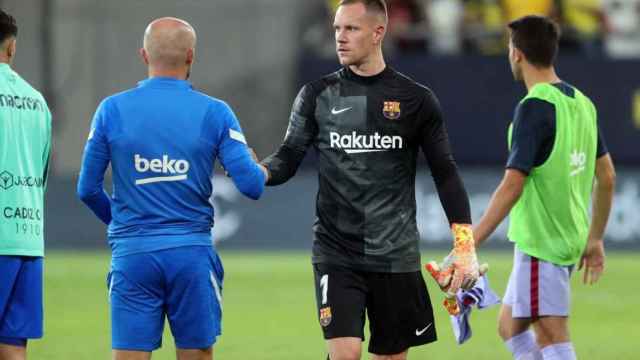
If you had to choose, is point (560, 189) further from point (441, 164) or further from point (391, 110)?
point (391, 110)

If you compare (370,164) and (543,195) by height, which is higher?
(370,164)

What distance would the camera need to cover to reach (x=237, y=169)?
23.6ft

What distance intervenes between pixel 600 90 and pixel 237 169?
52.2ft

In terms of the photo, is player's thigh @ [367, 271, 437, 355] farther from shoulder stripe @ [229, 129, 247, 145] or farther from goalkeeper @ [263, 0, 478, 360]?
shoulder stripe @ [229, 129, 247, 145]

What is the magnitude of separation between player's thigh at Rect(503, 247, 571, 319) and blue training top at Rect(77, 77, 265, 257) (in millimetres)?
1802

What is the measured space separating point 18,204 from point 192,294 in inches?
44.1

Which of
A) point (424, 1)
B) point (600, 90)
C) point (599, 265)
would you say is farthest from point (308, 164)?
point (599, 265)

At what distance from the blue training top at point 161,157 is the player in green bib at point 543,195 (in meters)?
1.58

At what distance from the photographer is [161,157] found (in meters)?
7.11

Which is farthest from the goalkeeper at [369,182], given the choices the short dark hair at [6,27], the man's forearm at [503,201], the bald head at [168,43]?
the short dark hair at [6,27]

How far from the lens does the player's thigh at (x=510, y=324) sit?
27.0ft

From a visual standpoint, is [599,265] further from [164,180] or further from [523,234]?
[164,180]

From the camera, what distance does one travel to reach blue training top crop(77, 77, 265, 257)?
23.3 feet

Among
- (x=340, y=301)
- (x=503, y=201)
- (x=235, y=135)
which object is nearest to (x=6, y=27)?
(x=235, y=135)
